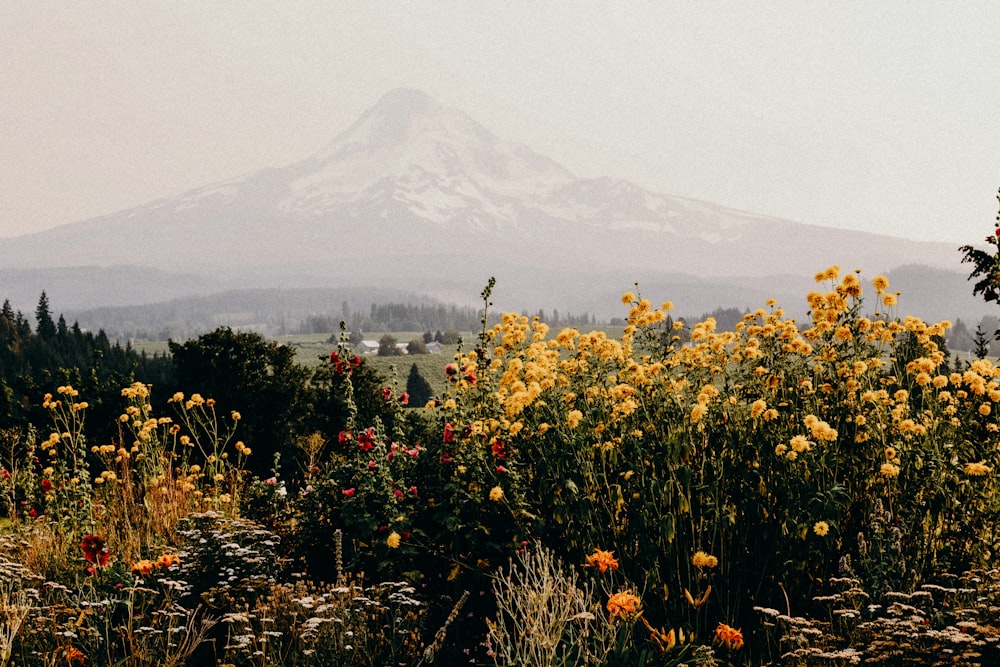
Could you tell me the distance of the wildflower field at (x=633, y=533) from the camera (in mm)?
3781

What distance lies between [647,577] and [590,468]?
658 millimetres

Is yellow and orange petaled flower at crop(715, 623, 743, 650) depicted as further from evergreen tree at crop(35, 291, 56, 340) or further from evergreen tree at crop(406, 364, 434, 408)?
evergreen tree at crop(35, 291, 56, 340)

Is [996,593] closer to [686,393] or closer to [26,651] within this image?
[686,393]

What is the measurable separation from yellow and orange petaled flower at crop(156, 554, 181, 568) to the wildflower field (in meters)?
0.03

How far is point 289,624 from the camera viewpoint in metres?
4.31

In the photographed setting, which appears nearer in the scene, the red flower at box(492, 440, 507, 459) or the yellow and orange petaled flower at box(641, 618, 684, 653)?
the yellow and orange petaled flower at box(641, 618, 684, 653)

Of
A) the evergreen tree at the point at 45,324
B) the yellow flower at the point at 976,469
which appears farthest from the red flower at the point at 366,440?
the evergreen tree at the point at 45,324

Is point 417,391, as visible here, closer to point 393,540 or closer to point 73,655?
point 393,540

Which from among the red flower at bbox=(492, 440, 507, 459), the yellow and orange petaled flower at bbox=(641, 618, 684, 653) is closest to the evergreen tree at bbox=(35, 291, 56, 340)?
the red flower at bbox=(492, 440, 507, 459)

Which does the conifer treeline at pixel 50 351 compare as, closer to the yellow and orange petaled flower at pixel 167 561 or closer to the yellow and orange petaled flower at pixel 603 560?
the yellow and orange petaled flower at pixel 167 561

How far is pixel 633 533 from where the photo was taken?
167 inches

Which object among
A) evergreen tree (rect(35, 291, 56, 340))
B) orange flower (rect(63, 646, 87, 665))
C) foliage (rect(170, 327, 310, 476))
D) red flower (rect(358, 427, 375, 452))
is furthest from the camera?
evergreen tree (rect(35, 291, 56, 340))

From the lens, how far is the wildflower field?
378 centimetres

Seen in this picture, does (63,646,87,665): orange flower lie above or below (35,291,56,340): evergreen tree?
above
